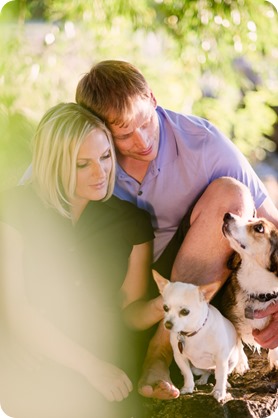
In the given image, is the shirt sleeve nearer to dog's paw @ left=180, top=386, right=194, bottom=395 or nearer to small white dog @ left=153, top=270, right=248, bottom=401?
small white dog @ left=153, top=270, right=248, bottom=401

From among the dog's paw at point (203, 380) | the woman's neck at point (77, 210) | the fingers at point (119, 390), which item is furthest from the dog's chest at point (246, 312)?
the woman's neck at point (77, 210)

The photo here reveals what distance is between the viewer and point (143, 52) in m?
1.14

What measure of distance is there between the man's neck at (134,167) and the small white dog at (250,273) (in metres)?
0.18

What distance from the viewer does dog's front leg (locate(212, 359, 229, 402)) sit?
3.59ft

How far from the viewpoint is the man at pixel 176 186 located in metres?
1.06

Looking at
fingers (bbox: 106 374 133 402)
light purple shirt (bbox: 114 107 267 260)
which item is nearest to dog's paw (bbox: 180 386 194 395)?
fingers (bbox: 106 374 133 402)

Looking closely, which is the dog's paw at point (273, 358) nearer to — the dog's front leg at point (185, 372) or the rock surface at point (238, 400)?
the rock surface at point (238, 400)

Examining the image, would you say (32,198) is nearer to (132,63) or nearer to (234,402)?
(132,63)

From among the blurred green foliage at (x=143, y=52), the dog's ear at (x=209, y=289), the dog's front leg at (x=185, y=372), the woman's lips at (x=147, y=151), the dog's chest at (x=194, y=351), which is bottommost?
the dog's front leg at (x=185, y=372)

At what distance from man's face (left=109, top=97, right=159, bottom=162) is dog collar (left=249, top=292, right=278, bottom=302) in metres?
0.32

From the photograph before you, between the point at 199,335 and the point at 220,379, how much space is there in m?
0.11

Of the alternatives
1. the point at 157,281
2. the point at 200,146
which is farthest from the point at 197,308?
the point at 200,146

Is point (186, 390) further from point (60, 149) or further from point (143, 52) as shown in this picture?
point (143, 52)

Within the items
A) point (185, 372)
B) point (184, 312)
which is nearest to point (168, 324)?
point (184, 312)
